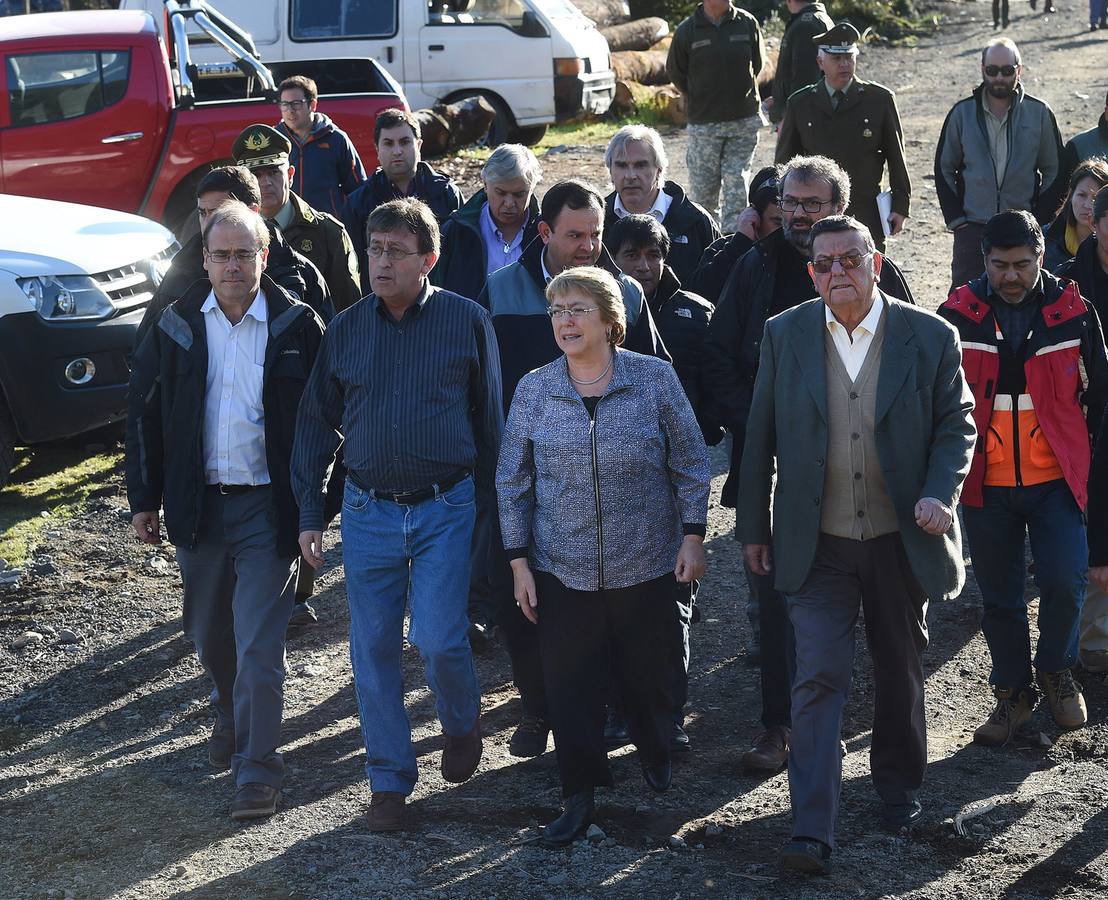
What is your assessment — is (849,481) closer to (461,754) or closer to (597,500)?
(597,500)

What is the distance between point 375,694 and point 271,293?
1.49 meters

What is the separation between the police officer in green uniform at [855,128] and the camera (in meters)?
9.35

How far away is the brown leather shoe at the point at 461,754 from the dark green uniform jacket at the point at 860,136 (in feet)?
16.9

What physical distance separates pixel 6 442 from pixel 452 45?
388 inches

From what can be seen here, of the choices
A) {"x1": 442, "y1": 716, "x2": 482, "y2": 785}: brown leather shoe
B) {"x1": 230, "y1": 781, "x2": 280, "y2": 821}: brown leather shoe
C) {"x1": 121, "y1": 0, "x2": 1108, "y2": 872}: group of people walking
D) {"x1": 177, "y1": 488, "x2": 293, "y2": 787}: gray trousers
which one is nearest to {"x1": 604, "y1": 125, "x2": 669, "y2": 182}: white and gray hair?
{"x1": 121, "y1": 0, "x2": 1108, "y2": 872}: group of people walking

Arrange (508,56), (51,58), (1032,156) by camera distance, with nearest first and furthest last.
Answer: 1. (1032,156)
2. (51,58)
3. (508,56)

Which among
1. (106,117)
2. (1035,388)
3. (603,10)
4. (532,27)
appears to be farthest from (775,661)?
(603,10)

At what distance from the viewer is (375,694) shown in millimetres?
5184

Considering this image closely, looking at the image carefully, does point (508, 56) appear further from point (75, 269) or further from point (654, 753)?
point (654, 753)

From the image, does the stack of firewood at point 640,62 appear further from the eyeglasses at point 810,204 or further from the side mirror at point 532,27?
the eyeglasses at point 810,204

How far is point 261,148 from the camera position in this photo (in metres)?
7.23

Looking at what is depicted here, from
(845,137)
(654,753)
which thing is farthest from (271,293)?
(845,137)

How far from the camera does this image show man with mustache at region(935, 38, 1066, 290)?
8.81 m

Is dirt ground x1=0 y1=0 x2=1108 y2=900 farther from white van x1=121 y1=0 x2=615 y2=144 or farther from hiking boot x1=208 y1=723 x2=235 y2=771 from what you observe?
white van x1=121 y1=0 x2=615 y2=144
